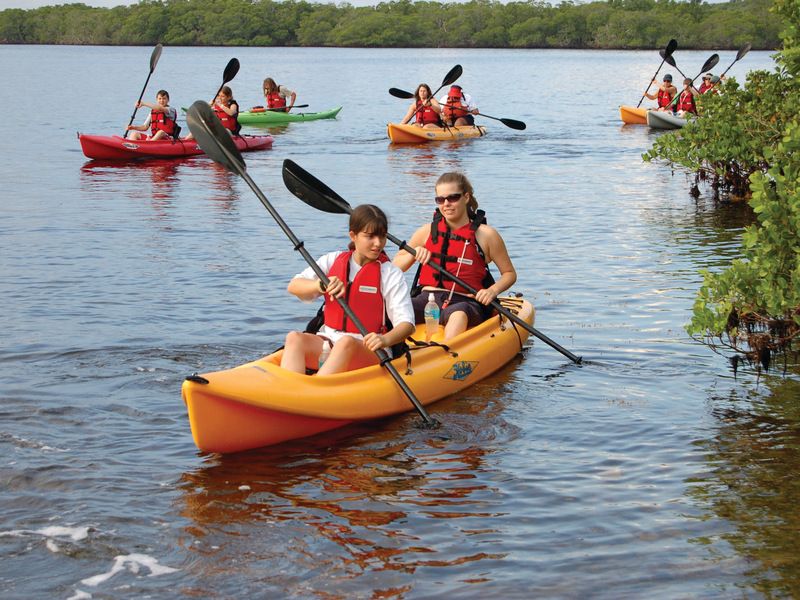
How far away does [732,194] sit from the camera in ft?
49.4

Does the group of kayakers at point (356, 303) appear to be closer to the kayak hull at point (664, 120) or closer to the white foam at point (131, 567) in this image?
the white foam at point (131, 567)

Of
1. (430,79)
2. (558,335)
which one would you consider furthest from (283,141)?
(430,79)

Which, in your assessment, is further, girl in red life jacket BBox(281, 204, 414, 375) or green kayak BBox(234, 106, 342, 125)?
green kayak BBox(234, 106, 342, 125)

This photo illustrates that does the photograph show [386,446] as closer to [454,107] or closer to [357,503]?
[357,503]

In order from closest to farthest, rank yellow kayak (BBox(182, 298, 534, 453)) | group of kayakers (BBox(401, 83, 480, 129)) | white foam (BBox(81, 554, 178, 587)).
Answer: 1. white foam (BBox(81, 554, 178, 587))
2. yellow kayak (BBox(182, 298, 534, 453))
3. group of kayakers (BBox(401, 83, 480, 129))

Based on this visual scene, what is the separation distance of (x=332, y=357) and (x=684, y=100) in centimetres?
2009

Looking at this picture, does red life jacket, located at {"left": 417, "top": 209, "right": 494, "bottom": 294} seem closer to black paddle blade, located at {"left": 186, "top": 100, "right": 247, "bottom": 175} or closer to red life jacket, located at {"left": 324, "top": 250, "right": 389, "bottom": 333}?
red life jacket, located at {"left": 324, "top": 250, "right": 389, "bottom": 333}

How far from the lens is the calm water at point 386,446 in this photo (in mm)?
4797

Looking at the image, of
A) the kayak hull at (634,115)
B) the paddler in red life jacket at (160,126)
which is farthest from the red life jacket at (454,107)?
the paddler in red life jacket at (160,126)

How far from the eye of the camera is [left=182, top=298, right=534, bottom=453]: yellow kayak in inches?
230

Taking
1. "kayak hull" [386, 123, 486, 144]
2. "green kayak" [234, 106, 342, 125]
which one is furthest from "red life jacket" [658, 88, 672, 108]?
"green kayak" [234, 106, 342, 125]

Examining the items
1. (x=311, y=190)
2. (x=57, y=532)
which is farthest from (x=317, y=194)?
(x=57, y=532)

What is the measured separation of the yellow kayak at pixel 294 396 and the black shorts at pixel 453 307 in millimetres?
457

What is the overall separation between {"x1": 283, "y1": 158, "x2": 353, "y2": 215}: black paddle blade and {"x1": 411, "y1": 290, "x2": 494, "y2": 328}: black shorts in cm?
79
